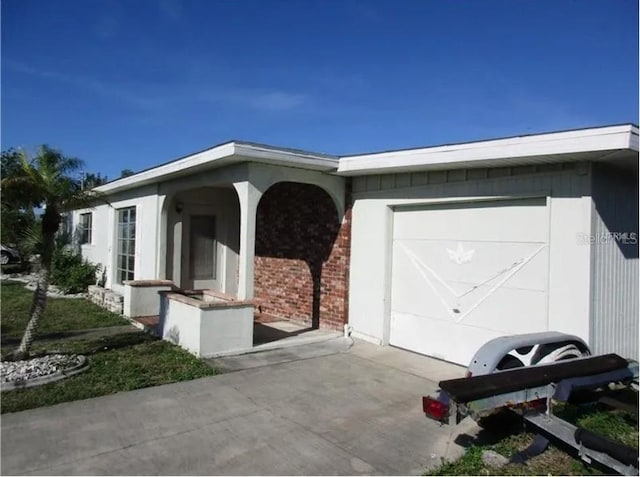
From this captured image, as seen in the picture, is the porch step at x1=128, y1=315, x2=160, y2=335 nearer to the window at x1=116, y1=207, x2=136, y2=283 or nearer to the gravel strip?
the gravel strip

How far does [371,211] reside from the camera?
27.8 ft

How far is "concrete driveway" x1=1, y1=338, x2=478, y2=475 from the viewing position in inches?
152

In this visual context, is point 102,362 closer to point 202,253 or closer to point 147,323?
point 147,323

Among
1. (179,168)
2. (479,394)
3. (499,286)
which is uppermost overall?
(179,168)

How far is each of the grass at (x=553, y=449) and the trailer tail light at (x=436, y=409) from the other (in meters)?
0.49

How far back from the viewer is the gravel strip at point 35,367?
5.68m

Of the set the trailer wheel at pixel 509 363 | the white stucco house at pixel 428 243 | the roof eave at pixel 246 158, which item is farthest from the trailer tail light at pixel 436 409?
the roof eave at pixel 246 158

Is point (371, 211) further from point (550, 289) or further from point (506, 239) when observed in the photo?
point (550, 289)

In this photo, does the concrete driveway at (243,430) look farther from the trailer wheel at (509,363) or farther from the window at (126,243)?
the window at (126,243)

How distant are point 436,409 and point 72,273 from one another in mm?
13973

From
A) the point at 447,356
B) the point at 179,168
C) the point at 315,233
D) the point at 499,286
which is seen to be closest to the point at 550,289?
the point at 499,286

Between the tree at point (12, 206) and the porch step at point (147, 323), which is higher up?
the tree at point (12, 206)

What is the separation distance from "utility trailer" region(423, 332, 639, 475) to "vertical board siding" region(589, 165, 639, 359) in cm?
103

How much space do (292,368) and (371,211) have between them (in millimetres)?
3127
